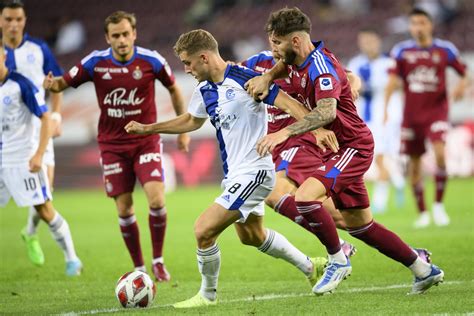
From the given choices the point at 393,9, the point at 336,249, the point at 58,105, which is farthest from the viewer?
the point at 393,9

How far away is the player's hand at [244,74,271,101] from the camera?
682 cm

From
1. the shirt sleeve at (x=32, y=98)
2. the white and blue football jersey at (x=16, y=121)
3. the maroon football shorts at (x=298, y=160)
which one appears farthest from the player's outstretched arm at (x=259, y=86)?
the white and blue football jersey at (x=16, y=121)

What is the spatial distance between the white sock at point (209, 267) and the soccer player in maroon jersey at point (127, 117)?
2131 mm

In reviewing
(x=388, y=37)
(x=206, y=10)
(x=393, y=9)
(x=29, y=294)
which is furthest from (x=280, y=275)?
(x=206, y=10)

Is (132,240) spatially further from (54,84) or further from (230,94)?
(230,94)

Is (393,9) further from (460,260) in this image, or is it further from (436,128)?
(460,260)

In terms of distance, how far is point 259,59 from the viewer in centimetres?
862

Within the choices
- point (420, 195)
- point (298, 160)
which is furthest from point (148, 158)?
point (420, 195)

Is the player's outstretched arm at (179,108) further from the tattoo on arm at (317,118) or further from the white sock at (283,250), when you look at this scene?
the tattoo on arm at (317,118)

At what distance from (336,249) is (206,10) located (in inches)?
805

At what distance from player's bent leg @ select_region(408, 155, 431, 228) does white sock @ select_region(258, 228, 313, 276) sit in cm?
520

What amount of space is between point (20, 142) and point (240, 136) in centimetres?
383

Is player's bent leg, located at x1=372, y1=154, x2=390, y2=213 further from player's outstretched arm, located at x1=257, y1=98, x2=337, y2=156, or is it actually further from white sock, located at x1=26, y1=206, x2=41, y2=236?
player's outstretched arm, located at x1=257, y1=98, x2=337, y2=156

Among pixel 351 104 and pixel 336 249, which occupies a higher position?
pixel 351 104
